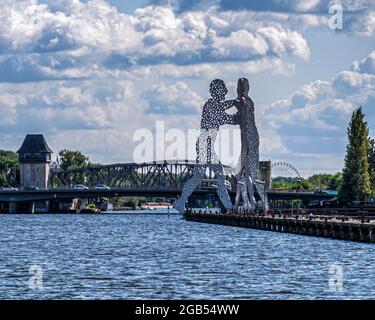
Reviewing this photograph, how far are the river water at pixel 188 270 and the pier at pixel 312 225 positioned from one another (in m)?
2.25

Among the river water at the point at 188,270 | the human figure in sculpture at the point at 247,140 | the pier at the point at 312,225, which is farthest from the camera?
the human figure in sculpture at the point at 247,140

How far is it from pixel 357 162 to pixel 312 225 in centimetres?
5139

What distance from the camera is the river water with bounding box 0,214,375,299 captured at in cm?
5597

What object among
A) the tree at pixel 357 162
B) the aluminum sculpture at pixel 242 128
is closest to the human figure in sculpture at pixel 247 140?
the aluminum sculpture at pixel 242 128

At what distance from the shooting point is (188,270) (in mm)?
70438

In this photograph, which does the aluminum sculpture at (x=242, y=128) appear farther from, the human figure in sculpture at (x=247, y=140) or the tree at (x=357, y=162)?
the tree at (x=357, y=162)

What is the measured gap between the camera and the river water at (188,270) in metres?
56.0

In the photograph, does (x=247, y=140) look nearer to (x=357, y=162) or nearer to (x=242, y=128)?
(x=242, y=128)

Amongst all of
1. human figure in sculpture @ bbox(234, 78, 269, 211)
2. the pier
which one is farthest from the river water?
human figure in sculpture @ bbox(234, 78, 269, 211)

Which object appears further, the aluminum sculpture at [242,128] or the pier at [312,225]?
the aluminum sculpture at [242,128]

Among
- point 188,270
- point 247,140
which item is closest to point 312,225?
point 247,140

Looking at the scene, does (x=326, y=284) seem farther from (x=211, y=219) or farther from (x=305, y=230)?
(x=211, y=219)

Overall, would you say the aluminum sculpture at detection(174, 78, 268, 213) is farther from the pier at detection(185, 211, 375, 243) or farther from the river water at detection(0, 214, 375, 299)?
the river water at detection(0, 214, 375, 299)
